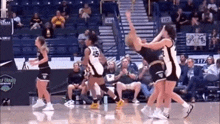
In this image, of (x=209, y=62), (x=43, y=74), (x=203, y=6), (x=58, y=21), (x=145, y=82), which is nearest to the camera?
(x=43, y=74)

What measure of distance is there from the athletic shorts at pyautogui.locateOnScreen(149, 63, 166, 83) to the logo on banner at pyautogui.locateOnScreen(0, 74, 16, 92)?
17.7 feet

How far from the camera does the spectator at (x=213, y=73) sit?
16.1 metres

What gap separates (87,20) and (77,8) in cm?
149

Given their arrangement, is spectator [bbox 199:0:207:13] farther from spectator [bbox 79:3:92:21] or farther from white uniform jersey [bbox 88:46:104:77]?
white uniform jersey [bbox 88:46:104:77]

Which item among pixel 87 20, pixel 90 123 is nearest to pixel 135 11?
pixel 87 20

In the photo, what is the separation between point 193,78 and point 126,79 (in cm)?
198

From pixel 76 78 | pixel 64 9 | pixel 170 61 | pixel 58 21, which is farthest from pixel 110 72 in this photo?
pixel 64 9

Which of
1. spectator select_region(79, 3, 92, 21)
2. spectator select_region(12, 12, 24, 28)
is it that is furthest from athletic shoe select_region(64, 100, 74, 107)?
spectator select_region(79, 3, 92, 21)

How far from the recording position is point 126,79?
1566 centimetres

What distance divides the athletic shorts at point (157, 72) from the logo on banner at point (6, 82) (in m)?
5.40

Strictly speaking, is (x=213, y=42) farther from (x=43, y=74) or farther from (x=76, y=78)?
(x=43, y=74)

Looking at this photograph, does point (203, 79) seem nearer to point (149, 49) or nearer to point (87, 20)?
point (149, 49)

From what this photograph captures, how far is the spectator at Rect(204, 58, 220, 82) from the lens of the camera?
1608 centimetres

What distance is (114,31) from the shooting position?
20.8m
